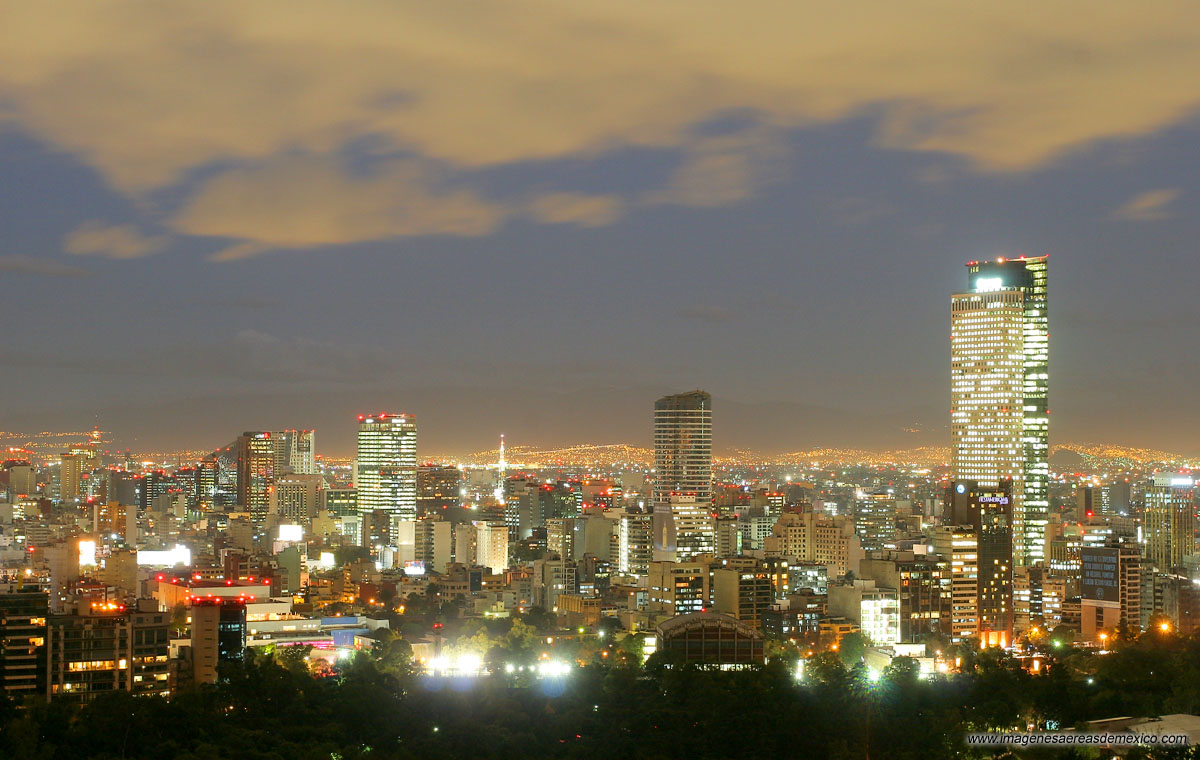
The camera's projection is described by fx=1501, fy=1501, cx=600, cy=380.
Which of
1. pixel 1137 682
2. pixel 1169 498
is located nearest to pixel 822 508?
pixel 1169 498

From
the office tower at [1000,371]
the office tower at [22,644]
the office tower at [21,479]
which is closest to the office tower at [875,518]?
the office tower at [1000,371]

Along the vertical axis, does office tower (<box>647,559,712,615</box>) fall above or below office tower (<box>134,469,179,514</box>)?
below

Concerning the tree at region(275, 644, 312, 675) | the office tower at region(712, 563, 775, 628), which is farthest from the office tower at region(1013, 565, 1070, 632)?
the tree at region(275, 644, 312, 675)

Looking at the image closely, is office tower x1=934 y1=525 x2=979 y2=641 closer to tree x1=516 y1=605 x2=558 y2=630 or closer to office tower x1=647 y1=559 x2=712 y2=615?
office tower x1=647 y1=559 x2=712 y2=615

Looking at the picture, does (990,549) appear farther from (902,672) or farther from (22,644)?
(22,644)

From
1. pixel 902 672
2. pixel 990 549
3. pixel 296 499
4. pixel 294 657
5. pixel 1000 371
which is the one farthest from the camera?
pixel 296 499

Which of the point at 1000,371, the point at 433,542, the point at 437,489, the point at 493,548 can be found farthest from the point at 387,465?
the point at 1000,371

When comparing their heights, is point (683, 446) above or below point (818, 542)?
above

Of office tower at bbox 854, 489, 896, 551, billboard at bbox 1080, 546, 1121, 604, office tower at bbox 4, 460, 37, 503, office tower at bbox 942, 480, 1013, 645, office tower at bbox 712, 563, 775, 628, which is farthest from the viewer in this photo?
office tower at bbox 4, 460, 37, 503
